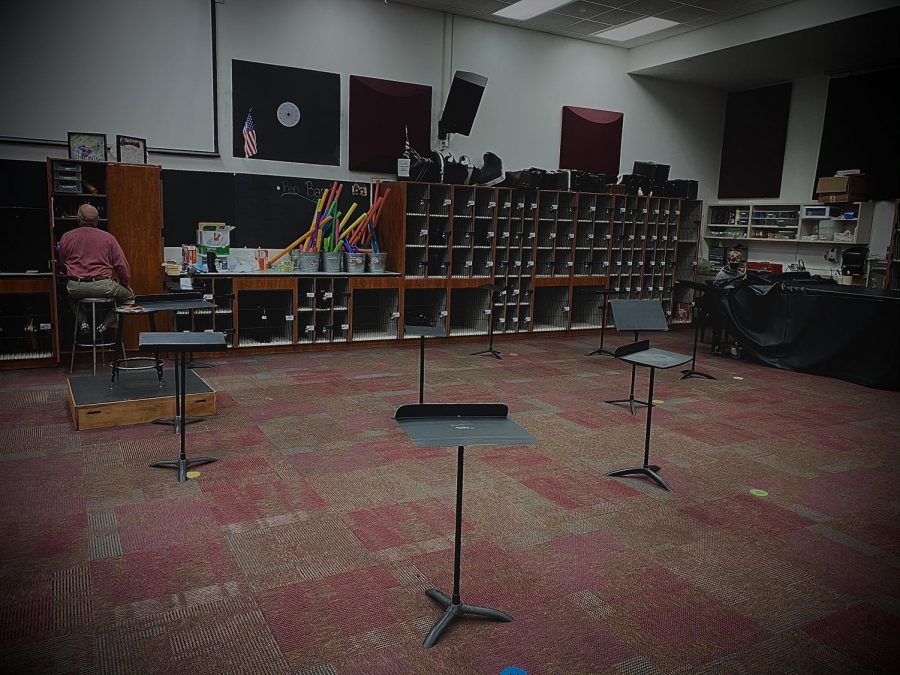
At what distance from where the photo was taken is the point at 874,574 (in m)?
3.22

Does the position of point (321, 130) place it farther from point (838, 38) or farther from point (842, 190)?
point (842, 190)

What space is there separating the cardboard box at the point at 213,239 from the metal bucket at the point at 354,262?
55.2 inches

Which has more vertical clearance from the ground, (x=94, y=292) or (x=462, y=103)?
(x=462, y=103)

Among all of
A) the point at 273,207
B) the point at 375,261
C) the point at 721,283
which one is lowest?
the point at 721,283

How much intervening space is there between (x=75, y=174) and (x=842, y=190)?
31.8 ft

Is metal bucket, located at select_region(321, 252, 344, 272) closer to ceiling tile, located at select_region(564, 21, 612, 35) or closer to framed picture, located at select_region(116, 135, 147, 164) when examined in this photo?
framed picture, located at select_region(116, 135, 147, 164)

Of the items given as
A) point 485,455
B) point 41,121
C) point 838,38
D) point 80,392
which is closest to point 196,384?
point 80,392

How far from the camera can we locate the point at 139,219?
6902 mm

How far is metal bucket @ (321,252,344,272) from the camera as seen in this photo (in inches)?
317

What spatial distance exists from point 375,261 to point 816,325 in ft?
17.2

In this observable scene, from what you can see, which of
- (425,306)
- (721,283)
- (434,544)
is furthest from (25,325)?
(721,283)

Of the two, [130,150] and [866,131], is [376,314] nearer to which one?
[130,150]

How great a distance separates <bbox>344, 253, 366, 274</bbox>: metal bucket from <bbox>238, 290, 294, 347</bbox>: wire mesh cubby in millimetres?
792

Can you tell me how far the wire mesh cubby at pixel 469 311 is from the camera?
9227mm
